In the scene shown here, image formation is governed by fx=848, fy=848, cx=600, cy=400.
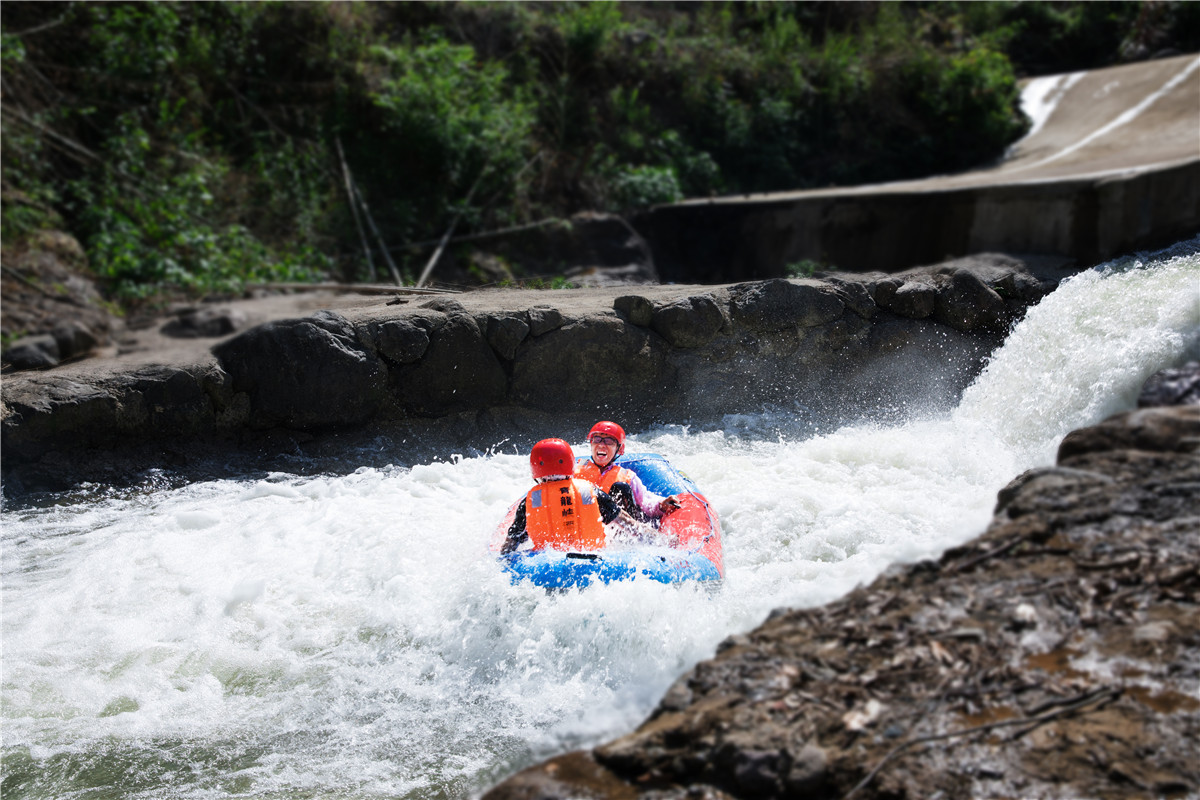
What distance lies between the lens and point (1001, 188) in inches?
336

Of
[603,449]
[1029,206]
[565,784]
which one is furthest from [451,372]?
[1029,206]

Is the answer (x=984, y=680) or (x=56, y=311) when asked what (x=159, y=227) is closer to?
(x=56, y=311)

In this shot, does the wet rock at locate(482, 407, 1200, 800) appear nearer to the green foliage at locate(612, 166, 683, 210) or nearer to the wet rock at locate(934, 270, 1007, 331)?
the wet rock at locate(934, 270, 1007, 331)

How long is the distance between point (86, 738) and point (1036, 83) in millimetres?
17085

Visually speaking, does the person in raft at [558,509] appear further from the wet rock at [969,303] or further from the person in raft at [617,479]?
the wet rock at [969,303]

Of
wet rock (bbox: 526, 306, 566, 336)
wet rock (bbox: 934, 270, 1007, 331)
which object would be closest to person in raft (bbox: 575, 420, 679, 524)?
wet rock (bbox: 526, 306, 566, 336)

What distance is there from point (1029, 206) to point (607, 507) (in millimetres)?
5997

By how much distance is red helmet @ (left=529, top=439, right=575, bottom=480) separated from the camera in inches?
164

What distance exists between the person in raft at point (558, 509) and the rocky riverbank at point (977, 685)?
162 centimetres

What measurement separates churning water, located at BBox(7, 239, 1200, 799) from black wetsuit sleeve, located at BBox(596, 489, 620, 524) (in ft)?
2.17

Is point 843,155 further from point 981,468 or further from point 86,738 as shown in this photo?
point 86,738

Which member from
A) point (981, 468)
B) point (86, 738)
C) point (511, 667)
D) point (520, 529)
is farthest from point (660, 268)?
point (86, 738)

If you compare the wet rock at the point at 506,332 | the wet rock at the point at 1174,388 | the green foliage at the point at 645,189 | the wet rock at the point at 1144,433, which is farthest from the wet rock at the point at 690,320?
the green foliage at the point at 645,189

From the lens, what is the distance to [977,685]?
2225 mm
